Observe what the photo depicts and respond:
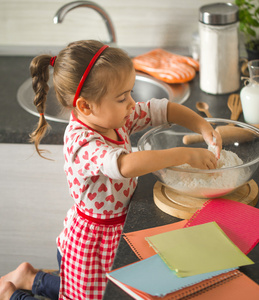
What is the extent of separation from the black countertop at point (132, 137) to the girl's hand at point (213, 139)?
0.14 m

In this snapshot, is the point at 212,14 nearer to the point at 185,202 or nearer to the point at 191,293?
the point at 185,202

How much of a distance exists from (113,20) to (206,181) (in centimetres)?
126

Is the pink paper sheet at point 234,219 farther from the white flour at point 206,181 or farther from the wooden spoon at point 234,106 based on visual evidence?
the wooden spoon at point 234,106

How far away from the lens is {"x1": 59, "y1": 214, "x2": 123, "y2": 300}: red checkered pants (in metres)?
1.25

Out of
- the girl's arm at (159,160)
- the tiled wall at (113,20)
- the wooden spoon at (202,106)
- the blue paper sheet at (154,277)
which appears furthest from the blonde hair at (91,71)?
the tiled wall at (113,20)

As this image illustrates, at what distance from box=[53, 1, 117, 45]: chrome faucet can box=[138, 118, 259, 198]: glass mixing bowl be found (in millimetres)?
707

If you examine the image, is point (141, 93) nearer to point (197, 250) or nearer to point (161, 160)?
point (161, 160)

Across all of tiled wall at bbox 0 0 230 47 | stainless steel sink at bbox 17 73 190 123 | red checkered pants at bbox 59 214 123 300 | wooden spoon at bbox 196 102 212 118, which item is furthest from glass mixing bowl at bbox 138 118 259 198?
tiled wall at bbox 0 0 230 47

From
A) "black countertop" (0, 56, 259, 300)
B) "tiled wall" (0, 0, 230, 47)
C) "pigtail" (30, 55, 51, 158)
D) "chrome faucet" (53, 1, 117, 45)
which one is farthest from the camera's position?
"tiled wall" (0, 0, 230, 47)

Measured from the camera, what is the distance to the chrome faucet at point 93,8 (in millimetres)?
1754

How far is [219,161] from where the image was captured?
1208 millimetres

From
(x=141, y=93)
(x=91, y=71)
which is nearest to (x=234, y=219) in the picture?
(x=91, y=71)

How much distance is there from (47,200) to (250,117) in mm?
814

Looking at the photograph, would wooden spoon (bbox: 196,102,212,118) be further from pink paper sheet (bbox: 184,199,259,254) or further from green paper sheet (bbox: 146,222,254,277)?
green paper sheet (bbox: 146,222,254,277)
